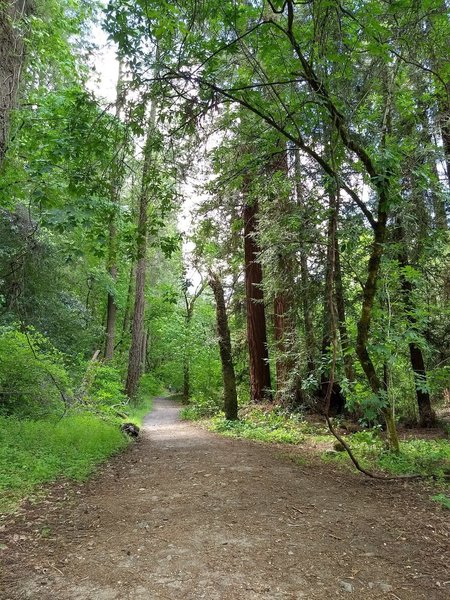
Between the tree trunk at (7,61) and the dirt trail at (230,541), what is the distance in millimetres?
3661

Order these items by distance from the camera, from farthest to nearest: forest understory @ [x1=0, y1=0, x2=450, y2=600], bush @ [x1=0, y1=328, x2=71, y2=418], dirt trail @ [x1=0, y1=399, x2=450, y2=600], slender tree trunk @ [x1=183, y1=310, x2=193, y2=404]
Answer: slender tree trunk @ [x1=183, y1=310, x2=193, y2=404], bush @ [x1=0, y1=328, x2=71, y2=418], forest understory @ [x1=0, y1=0, x2=450, y2=600], dirt trail @ [x1=0, y1=399, x2=450, y2=600]

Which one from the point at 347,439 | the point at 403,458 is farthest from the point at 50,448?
the point at 347,439

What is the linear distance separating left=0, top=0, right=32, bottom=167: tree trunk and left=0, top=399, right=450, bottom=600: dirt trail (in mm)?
3661

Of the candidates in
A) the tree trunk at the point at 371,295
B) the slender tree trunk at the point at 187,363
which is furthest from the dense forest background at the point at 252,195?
the slender tree trunk at the point at 187,363

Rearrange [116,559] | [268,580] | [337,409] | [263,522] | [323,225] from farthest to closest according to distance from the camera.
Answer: [337,409], [323,225], [263,522], [116,559], [268,580]

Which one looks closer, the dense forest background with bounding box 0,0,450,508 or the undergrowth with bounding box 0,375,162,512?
the dense forest background with bounding box 0,0,450,508

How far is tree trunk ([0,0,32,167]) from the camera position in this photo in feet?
13.1

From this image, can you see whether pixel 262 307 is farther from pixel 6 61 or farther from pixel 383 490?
pixel 6 61

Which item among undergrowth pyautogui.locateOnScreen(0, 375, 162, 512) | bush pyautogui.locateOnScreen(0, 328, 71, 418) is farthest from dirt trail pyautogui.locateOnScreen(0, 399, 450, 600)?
bush pyautogui.locateOnScreen(0, 328, 71, 418)

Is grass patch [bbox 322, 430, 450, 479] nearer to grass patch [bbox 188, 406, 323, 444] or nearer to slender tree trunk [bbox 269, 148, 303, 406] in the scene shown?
grass patch [bbox 188, 406, 323, 444]

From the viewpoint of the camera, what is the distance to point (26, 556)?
3062 millimetres

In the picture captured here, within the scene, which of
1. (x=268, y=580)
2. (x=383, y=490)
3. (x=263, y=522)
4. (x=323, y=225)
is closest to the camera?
(x=268, y=580)

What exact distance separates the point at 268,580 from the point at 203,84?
4.41m

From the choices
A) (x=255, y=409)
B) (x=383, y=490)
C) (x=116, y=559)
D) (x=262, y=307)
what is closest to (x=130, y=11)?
(x=116, y=559)
